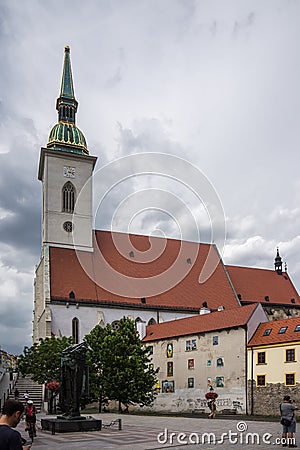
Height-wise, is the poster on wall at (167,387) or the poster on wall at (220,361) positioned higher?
the poster on wall at (220,361)

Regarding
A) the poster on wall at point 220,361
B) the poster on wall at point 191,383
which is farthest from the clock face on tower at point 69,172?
the poster on wall at point 220,361

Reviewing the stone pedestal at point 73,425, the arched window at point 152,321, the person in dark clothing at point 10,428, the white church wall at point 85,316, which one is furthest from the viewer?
the arched window at point 152,321

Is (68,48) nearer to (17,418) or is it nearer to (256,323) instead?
(256,323)

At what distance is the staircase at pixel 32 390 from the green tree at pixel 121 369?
8.54m

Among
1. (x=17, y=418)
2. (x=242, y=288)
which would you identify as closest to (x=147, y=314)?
(x=242, y=288)

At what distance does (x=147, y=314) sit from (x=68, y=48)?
34.8 metres

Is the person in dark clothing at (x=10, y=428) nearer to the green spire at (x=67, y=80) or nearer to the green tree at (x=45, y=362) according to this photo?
the green tree at (x=45, y=362)

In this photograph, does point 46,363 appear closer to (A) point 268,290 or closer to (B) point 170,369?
(B) point 170,369

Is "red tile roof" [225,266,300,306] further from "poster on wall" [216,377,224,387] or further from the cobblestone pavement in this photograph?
the cobblestone pavement

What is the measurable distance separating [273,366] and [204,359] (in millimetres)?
7187

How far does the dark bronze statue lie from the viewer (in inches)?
830

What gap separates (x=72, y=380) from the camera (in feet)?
70.5

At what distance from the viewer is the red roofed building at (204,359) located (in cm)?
3722

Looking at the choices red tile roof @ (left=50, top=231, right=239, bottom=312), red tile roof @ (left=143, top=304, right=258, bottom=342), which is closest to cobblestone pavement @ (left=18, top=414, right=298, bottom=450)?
red tile roof @ (left=143, top=304, right=258, bottom=342)
